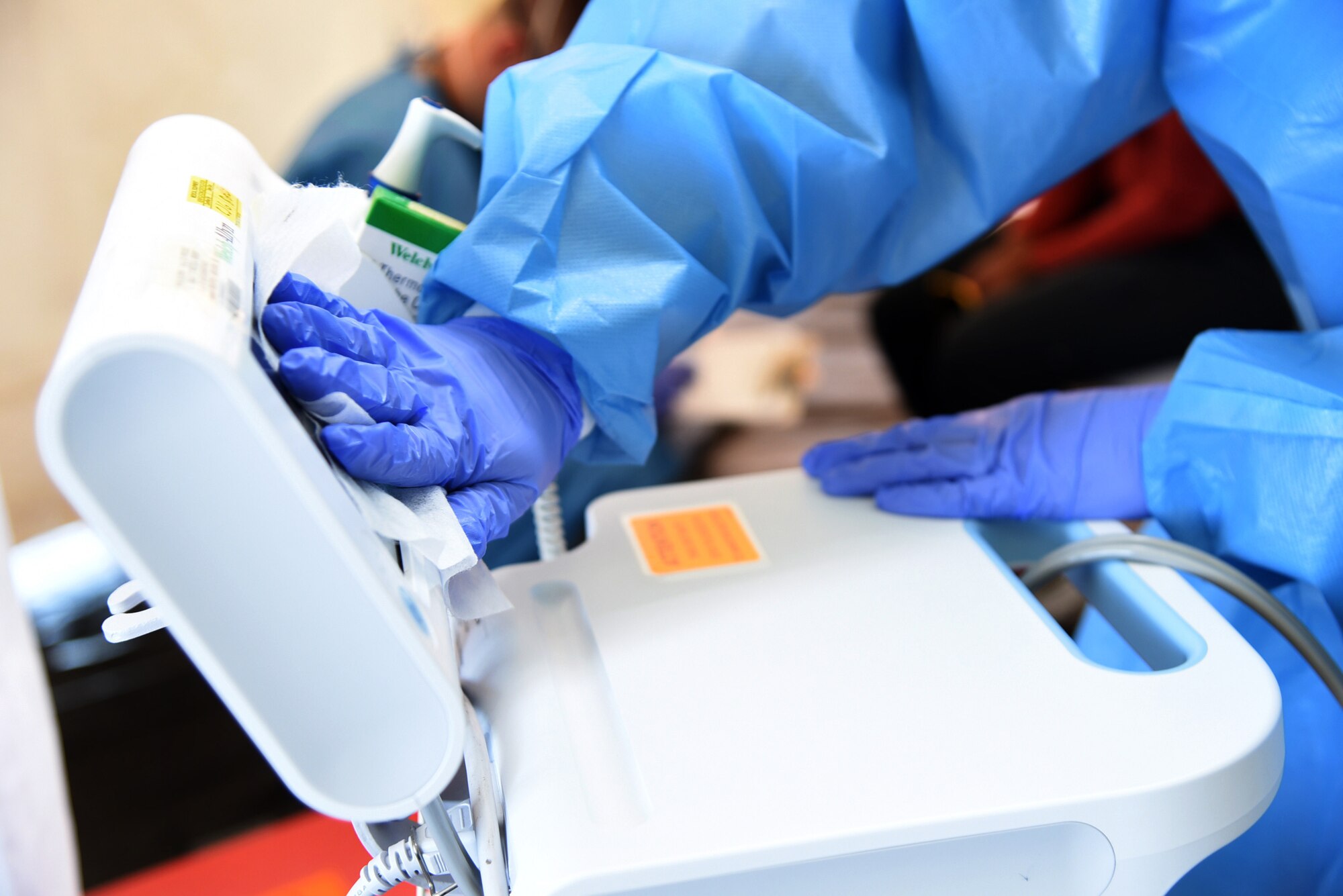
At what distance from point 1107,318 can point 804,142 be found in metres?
1.02

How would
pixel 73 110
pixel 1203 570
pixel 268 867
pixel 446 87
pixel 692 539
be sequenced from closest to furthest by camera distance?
1. pixel 1203 570
2. pixel 692 539
3. pixel 268 867
4. pixel 446 87
5. pixel 73 110

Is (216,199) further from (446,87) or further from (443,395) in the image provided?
(446,87)

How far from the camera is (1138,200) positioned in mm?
1514

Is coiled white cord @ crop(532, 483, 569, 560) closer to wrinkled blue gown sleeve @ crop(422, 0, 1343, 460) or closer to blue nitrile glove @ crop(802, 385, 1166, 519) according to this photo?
wrinkled blue gown sleeve @ crop(422, 0, 1343, 460)

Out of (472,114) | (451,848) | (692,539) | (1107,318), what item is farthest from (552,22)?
(451,848)

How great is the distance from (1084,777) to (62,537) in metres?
2.25

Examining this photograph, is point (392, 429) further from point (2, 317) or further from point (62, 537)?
point (62, 537)

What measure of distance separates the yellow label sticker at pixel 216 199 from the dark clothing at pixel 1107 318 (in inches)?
53.2

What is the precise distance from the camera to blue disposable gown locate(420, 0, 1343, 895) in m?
0.61

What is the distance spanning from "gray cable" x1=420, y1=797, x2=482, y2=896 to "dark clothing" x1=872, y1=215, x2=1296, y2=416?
1.31 metres

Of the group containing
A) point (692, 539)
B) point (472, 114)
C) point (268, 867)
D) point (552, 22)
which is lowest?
point (268, 867)

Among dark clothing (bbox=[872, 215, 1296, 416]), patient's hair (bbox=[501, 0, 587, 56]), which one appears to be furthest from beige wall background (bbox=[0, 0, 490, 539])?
dark clothing (bbox=[872, 215, 1296, 416])

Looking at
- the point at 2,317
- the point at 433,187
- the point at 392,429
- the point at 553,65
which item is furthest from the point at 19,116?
the point at 392,429

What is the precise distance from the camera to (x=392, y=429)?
1.40ft
